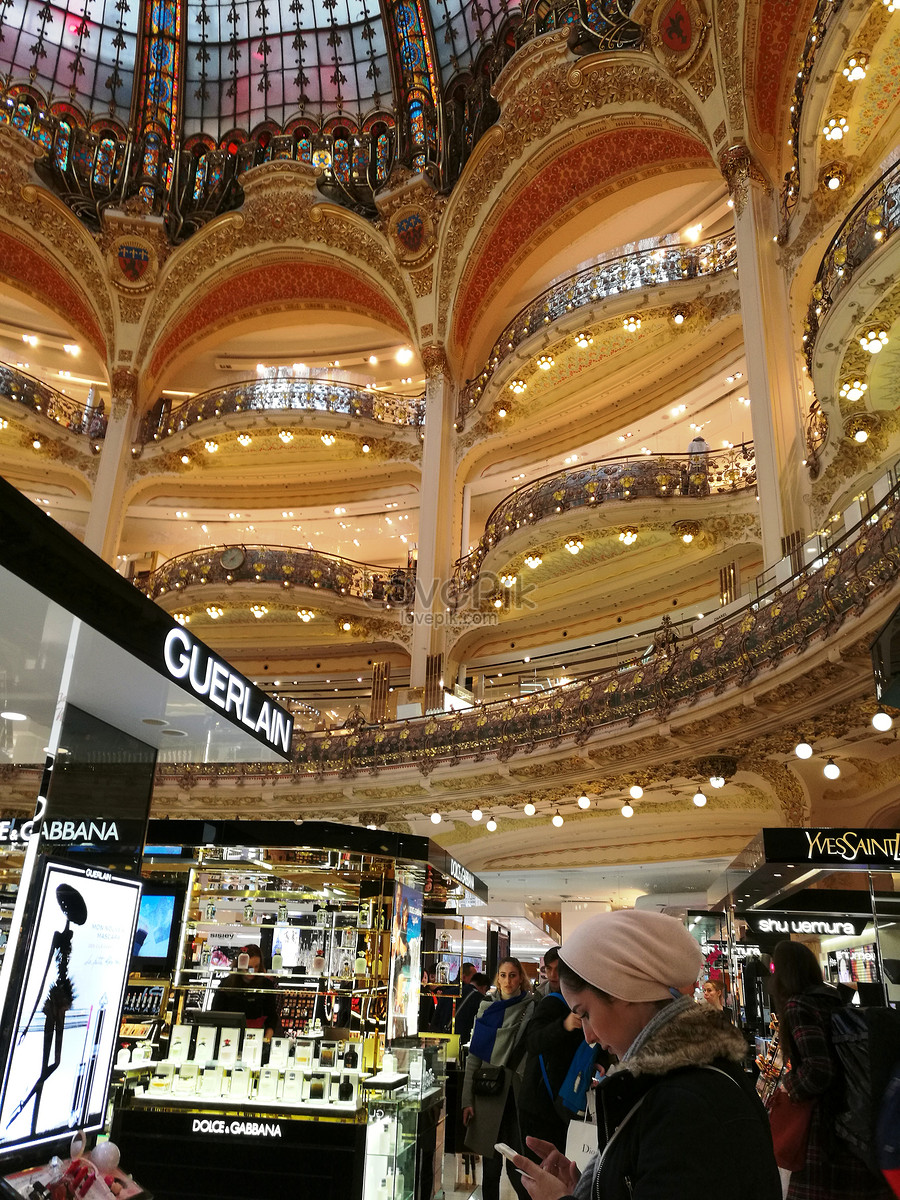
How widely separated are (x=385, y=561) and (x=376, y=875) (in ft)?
63.9

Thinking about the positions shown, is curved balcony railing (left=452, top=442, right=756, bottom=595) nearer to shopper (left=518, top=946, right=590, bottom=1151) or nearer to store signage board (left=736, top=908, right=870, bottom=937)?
store signage board (left=736, top=908, right=870, bottom=937)

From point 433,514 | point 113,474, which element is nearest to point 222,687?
point 433,514

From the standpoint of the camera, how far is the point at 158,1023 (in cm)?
647

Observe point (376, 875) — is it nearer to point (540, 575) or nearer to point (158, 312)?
point (540, 575)

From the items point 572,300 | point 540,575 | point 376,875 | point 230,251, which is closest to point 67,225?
point 230,251

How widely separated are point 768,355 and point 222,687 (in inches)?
499

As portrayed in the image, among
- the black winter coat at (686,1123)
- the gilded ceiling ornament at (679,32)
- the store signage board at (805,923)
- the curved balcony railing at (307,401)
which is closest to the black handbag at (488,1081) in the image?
the store signage board at (805,923)

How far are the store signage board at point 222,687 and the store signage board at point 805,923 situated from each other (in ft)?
13.5

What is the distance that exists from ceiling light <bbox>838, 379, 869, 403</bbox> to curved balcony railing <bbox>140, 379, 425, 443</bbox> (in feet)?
43.9

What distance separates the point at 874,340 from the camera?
1103 cm

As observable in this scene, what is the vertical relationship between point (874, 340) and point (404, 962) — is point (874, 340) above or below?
above

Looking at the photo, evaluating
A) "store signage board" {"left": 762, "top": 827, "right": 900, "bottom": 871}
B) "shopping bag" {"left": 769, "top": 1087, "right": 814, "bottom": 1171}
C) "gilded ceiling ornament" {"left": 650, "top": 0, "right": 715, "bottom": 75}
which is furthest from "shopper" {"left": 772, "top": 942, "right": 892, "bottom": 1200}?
"gilded ceiling ornament" {"left": 650, "top": 0, "right": 715, "bottom": 75}

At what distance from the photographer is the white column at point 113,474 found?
23641mm

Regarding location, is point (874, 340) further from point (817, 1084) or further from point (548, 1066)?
point (817, 1084)
